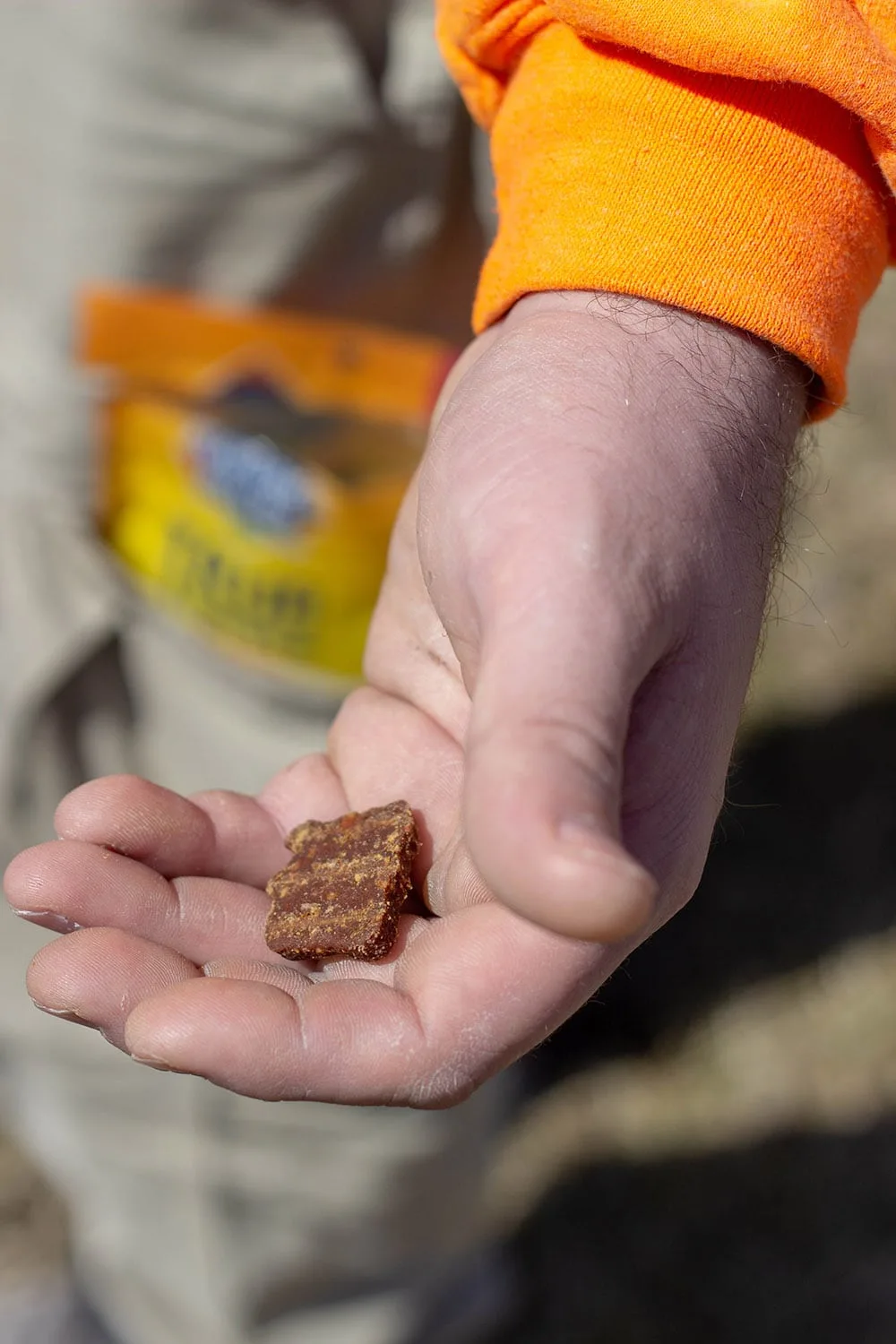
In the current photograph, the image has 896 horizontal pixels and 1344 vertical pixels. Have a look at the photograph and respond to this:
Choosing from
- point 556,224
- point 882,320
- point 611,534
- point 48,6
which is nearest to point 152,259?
point 48,6

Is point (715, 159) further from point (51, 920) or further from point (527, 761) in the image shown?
point (51, 920)

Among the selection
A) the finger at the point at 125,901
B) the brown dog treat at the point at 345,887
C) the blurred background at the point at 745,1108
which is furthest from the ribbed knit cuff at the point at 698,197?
the blurred background at the point at 745,1108

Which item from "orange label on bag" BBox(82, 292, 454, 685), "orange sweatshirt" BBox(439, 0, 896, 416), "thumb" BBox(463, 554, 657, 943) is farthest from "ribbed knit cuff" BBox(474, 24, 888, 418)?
"orange label on bag" BBox(82, 292, 454, 685)

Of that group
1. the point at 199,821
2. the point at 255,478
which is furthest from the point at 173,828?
the point at 255,478

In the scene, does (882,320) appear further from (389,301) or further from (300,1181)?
(300,1181)

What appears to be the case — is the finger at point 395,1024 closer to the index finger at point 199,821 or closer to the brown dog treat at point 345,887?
the brown dog treat at point 345,887

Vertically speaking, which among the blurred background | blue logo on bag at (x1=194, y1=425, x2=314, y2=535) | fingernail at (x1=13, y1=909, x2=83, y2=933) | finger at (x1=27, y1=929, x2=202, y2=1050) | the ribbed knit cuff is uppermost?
the ribbed knit cuff

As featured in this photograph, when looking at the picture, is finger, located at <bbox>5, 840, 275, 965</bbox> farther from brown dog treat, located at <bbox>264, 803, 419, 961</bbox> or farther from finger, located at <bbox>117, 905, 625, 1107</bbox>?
finger, located at <bbox>117, 905, 625, 1107</bbox>
